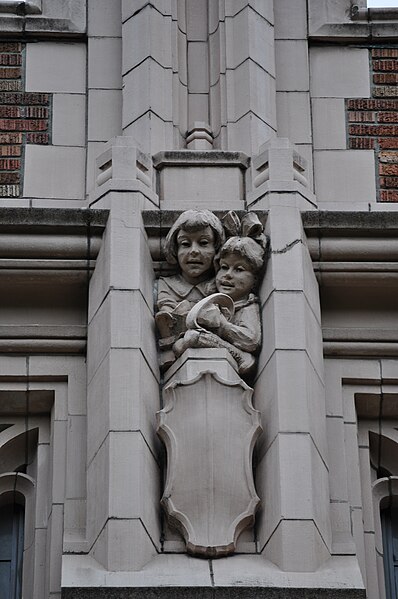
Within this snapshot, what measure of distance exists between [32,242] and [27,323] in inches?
15.1

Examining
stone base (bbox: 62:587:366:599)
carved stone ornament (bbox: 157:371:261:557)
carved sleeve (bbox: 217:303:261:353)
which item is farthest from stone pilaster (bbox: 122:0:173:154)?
stone base (bbox: 62:587:366:599)

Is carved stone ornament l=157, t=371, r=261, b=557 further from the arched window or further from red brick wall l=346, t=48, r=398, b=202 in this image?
red brick wall l=346, t=48, r=398, b=202

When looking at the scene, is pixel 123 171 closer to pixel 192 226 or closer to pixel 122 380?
pixel 192 226

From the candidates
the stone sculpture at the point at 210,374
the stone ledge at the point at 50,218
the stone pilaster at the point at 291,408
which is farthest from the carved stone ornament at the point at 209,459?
the stone ledge at the point at 50,218

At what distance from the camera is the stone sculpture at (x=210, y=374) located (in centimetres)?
968

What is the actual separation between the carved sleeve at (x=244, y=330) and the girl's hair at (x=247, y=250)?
210mm

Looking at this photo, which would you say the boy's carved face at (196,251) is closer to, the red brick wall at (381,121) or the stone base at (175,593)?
the red brick wall at (381,121)

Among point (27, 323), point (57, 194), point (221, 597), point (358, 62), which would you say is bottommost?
point (221, 597)

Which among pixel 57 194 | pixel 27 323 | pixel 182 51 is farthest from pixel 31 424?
pixel 182 51

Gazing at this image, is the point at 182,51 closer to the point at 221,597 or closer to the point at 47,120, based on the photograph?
the point at 47,120

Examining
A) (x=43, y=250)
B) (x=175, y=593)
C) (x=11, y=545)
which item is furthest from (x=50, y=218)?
(x=175, y=593)

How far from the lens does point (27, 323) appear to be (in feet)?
34.9

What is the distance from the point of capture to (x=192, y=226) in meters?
10.4

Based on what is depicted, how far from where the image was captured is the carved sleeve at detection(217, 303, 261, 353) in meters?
10.2
